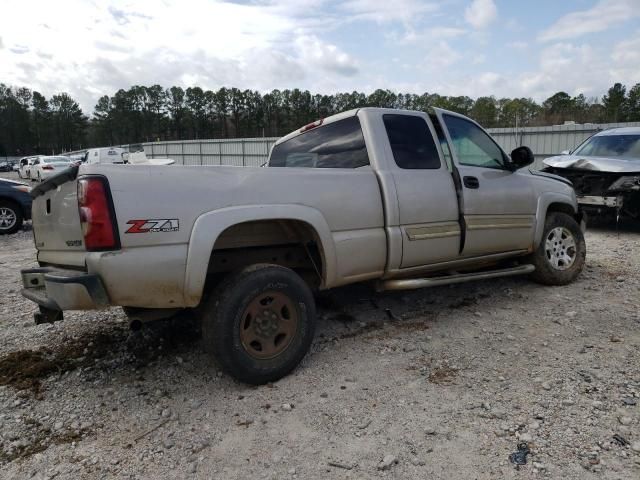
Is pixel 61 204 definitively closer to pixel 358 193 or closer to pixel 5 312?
pixel 358 193

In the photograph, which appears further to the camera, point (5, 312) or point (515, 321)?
point (5, 312)

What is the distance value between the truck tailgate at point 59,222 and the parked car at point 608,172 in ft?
26.9

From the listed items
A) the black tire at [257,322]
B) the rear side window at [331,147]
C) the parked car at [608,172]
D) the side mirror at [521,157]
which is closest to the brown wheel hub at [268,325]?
the black tire at [257,322]

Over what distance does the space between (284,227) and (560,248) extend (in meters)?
3.59

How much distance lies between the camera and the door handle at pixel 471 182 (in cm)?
404

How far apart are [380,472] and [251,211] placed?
1.69m

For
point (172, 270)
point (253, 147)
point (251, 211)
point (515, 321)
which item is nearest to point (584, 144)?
point (515, 321)

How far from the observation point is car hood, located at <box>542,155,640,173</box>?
7.70m

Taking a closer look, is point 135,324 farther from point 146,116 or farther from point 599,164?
point 146,116

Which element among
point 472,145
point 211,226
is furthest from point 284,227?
point 472,145

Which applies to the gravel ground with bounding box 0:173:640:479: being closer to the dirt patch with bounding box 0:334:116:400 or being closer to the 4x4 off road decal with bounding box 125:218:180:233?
the dirt patch with bounding box 0:334:116:400

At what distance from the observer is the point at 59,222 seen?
2.88m

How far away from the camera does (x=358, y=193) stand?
11.0 feet

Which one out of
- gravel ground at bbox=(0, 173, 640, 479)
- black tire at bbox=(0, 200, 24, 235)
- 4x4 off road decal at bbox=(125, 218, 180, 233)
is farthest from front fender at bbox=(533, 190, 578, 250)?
black tire at bbox=(0, 200, 24, 235)
